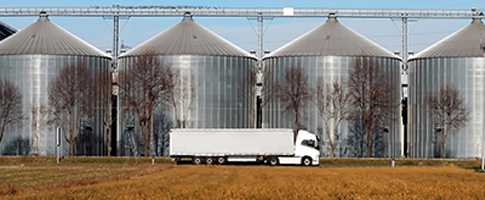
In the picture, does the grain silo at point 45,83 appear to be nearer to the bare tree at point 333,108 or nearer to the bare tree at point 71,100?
the bare tree at point 71,100

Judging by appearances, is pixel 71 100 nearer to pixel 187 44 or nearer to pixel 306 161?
pixel 187 44

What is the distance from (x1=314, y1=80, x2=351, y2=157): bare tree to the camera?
11644 cm

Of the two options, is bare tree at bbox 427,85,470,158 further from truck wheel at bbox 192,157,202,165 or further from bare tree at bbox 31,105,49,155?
bare tree at bbox 31,105,49,155

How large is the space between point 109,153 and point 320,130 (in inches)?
1014

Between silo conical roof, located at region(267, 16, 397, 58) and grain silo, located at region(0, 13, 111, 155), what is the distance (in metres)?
21.9

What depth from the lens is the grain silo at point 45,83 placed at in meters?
115

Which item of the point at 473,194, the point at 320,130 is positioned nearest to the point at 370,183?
the point at 473,194

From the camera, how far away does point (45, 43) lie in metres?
120

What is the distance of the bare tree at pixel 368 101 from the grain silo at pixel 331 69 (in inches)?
29.8

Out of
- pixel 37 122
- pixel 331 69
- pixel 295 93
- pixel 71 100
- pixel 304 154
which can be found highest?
pixel 331 69

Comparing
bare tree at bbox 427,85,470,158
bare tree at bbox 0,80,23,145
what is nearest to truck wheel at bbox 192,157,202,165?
bare tree at bbox 0,80,23,145

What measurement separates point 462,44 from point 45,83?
50.2 meters

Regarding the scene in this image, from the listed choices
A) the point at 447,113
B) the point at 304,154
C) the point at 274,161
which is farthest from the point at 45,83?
the point at 447,113

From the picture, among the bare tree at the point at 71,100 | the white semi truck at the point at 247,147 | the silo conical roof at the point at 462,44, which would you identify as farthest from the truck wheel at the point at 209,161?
the silo conical roof at the point at 462,44
